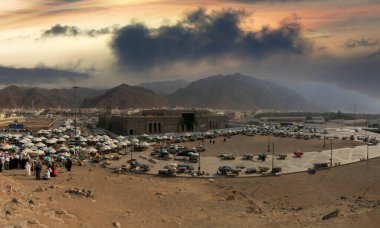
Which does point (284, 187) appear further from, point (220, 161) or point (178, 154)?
point (178, 154)

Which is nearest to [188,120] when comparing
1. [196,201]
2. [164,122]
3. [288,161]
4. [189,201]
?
[164,122]

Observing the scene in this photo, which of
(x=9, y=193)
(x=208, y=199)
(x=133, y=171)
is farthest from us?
(x=133, y=171)

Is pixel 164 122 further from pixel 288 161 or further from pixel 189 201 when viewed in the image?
pixel 189 201

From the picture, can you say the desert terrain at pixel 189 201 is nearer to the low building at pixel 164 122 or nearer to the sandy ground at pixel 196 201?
the sandy ground at pixel 196 201

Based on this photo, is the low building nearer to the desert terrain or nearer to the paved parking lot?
the paved parking lot

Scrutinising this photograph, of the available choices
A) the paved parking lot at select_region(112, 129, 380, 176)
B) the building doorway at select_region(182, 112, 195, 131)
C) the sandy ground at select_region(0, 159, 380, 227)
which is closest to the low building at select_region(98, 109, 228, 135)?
the building doorway at select_region(182, 112, 195, 131)

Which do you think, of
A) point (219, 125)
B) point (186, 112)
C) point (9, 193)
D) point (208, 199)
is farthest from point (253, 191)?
point (219, 125)

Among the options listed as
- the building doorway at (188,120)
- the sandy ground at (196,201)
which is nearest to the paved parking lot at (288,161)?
the sandy ground at (196,201)

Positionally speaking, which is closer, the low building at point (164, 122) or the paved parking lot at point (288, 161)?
the paved parking lot at point (288, 161)
